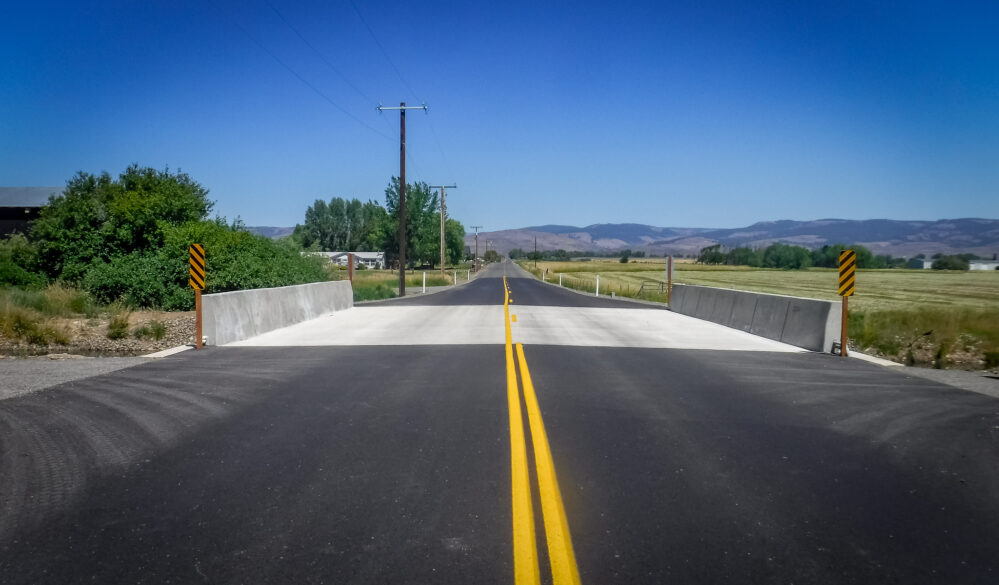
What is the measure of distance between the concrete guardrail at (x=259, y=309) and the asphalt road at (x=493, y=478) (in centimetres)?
345

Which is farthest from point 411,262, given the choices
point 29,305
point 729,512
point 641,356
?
point 729,512

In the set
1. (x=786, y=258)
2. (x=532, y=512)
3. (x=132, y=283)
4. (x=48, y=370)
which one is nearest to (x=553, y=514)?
(x=532, y=512)

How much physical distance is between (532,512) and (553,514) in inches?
5.8

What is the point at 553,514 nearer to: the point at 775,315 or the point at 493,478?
the point at 493,478

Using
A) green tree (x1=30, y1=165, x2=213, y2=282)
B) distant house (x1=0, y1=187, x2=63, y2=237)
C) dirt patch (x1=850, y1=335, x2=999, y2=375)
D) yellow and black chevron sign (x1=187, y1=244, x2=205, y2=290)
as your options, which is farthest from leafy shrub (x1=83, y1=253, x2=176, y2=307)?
distant house (x1=0, y1=187, x2=63, y2=237)

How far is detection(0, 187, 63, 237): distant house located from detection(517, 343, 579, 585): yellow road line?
167 ft

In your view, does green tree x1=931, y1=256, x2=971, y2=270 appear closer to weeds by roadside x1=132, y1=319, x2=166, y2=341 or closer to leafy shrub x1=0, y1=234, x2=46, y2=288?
weeds by roadside x1=132, y1=319, x2=166, y2=341

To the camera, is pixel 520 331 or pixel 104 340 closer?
pixel 104 340

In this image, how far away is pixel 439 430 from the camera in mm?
7301

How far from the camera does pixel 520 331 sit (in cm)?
1792

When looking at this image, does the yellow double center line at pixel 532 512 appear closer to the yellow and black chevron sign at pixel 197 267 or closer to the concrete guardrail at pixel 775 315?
the yellow and black chevron sign at pixel 197 267

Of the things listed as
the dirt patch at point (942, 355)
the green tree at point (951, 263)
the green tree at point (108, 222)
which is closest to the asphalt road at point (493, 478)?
the dirt patch at point (942, 355)

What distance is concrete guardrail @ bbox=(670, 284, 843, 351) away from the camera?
14391mm

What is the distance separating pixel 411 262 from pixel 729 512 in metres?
118
